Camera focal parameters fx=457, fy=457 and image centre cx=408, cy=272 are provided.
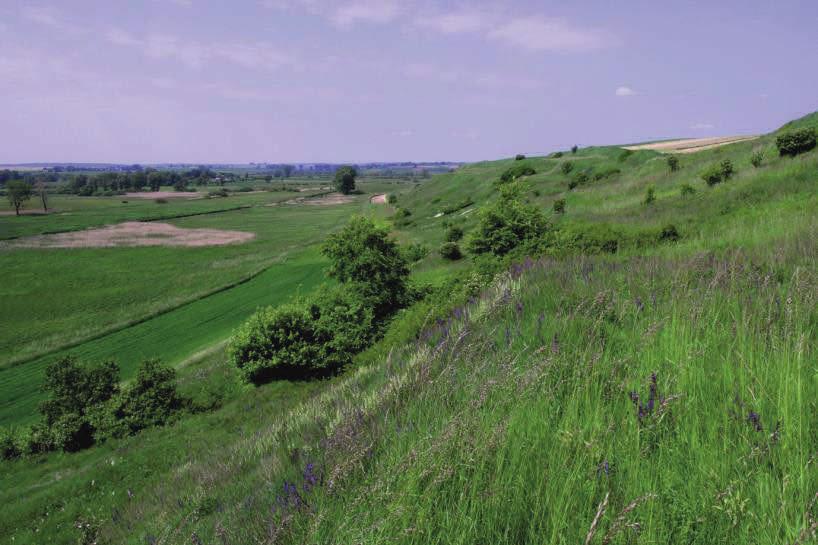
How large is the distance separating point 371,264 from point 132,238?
71921mm

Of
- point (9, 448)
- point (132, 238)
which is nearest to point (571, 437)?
point (9, 448)

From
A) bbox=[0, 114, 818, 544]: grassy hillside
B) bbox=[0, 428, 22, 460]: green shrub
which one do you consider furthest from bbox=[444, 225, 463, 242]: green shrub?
bbox=[0, 114, 818, 544]: grassy hillside

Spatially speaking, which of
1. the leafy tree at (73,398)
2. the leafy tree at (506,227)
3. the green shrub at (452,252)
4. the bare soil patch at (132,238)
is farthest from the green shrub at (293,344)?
the bare soil patch at (132,238)

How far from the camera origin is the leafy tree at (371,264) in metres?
21.2

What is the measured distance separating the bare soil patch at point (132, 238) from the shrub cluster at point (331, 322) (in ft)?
190

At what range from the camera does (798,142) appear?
21.8 m

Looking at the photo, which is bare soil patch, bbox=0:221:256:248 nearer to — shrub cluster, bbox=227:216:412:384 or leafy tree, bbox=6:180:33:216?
leafy tree, bbox=6:180:33:216

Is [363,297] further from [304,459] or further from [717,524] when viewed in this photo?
[717,524]

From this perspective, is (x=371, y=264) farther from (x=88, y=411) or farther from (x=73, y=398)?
(x=73, y=398)

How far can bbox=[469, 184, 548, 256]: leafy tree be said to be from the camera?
21.3 metres

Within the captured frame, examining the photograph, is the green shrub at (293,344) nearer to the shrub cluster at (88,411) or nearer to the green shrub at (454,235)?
the shrub cluster at (88,411)

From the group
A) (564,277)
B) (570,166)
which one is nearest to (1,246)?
(570,166)

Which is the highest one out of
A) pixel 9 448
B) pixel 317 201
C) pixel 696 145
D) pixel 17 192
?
pixel 696 145

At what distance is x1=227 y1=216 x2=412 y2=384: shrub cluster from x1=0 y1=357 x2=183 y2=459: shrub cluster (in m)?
3.06
